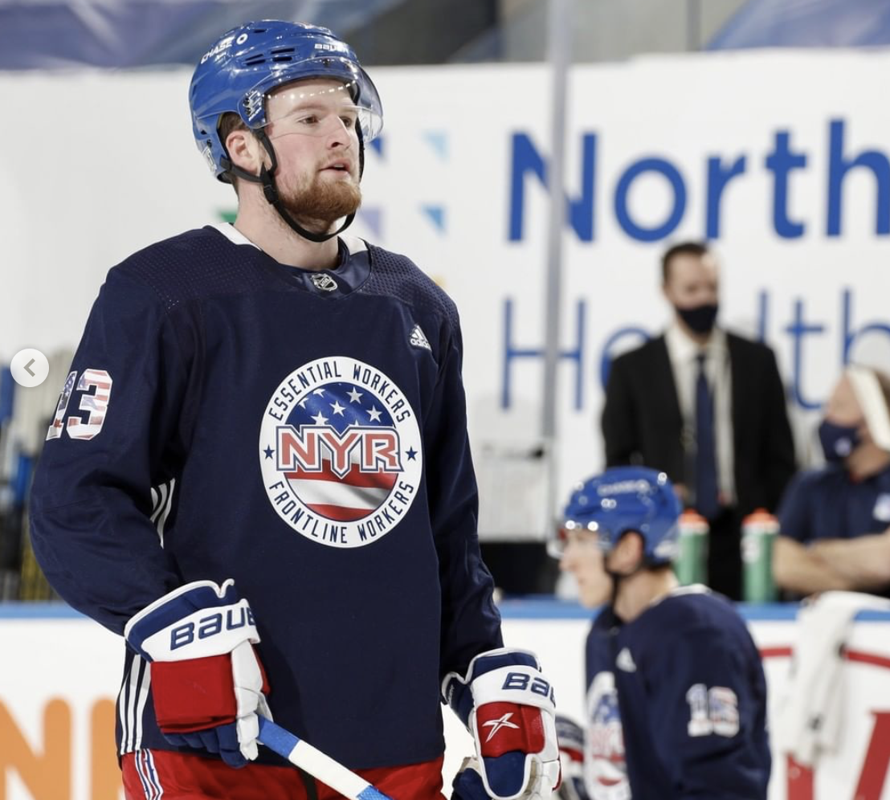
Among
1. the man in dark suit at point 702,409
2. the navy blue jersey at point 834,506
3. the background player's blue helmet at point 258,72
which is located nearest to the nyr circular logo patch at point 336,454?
the background player's blue helmet at point 258,72

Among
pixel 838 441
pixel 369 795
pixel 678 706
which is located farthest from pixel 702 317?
pixel 369 795

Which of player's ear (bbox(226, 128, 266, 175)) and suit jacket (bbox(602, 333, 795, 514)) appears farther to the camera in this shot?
suit jacket (bbox(602, 333, 795, 514))

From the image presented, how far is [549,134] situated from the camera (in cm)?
637

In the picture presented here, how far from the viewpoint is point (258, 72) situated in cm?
215

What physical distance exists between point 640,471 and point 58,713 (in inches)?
65.3

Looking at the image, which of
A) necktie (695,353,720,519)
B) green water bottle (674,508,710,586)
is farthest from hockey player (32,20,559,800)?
necktie (695,353,720,519)

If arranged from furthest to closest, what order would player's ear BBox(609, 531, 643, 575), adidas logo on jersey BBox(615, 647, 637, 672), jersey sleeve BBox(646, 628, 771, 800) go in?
player's ear BBox(609, 531, 643, 575) → adidas logo on jersey BBox(615, 647, 637, 672) → jersey sleeve BBox(646, 628, 771, 800)

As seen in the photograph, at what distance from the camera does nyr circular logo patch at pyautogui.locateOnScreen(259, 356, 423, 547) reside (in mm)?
2059

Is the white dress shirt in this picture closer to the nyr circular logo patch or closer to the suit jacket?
the suit jacket

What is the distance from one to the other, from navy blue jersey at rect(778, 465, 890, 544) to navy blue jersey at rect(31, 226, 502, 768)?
3060mm

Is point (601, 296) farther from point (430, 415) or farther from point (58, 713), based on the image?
point (430, 415)

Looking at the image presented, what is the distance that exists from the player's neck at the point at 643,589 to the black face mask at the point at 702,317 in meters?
1.96

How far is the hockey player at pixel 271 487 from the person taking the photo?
6.47ft

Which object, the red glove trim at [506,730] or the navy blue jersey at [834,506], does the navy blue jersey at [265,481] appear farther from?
the navy blue jersey at [834,506]
